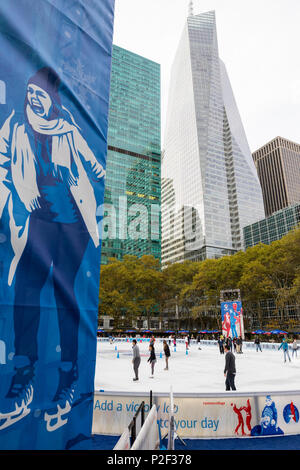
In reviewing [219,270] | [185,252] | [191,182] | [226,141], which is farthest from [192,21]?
[219,270]

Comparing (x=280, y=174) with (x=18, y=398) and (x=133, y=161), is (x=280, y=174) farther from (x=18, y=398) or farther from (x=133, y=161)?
(x=18, y=398)

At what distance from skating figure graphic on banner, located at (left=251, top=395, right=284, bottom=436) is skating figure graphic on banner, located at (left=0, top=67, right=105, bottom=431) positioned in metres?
6.08

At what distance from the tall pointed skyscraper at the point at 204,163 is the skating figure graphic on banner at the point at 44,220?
340 feet

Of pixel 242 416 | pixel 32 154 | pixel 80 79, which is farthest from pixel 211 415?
pixel 80 79

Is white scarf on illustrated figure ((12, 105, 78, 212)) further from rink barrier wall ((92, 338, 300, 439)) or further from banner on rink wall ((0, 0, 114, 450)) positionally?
rink barrier wall ((92, 338, 300, 439))

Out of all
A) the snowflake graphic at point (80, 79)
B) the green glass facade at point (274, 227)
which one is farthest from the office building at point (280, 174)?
the snowflake graphic at point (80, 79)

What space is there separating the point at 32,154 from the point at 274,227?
3996 inches

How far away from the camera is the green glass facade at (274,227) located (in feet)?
286

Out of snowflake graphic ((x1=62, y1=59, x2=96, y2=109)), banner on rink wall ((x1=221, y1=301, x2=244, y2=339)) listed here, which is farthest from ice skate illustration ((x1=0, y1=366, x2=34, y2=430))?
banner on rink wall ((x1=221, y1=301, x2=244, y2=339))

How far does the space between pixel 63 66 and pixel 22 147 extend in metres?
1.19

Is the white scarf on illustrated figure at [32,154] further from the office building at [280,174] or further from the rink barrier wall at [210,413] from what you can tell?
the office building at [280,174]

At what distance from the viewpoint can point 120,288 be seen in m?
64.8

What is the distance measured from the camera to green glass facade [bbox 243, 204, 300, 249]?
286ft

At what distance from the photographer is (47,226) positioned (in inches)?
116
